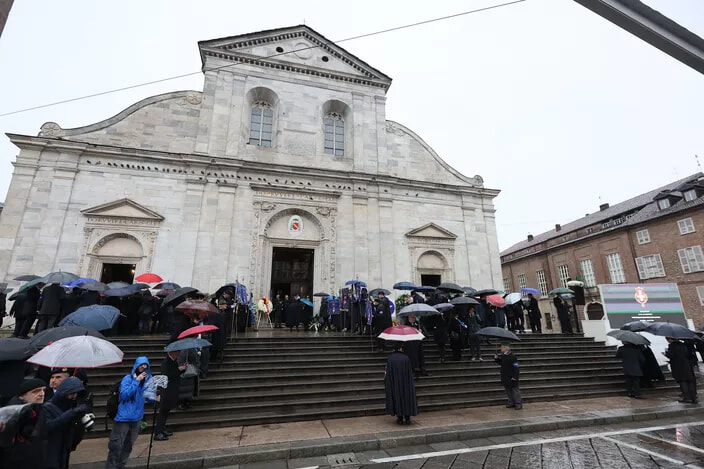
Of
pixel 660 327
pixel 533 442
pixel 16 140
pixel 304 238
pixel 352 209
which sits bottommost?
pixel 533 442

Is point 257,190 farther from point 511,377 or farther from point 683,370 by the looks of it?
point 683,370

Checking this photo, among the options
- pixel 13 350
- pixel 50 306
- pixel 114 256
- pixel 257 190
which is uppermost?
pixel 257 190

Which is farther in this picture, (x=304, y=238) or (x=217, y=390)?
(x=304, y=238)

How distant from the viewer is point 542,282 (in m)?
34.8

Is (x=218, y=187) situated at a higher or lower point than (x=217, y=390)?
higher

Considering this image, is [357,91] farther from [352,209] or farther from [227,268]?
[227,268]

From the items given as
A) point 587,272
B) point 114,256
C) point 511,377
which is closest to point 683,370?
point 511,377

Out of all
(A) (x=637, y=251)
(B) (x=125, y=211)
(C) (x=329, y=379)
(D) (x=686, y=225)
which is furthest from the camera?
(A) (x=637, y=251)

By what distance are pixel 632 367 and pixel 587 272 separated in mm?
25122

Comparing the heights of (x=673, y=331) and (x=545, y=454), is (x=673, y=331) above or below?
above

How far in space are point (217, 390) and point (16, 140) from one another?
52.5 feet

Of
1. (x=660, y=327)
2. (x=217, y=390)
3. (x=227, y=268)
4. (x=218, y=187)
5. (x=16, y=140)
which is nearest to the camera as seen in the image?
(x=217, y=390)

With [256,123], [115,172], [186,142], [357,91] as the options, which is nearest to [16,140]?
[115,172]

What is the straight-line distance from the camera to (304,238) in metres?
17.8
